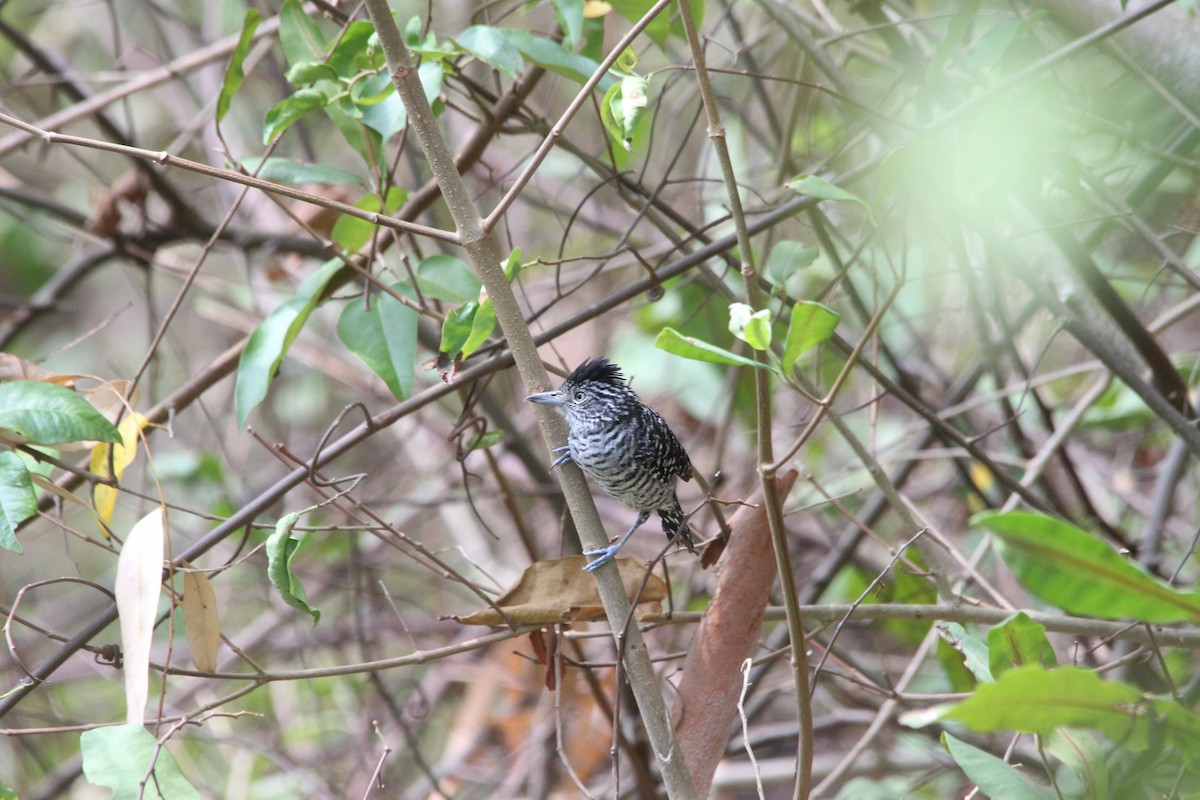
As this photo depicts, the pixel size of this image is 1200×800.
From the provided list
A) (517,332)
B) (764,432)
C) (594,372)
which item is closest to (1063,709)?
(764,432)

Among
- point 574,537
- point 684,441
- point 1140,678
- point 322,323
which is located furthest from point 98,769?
point 322,323

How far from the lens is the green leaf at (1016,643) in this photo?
1.54 meters

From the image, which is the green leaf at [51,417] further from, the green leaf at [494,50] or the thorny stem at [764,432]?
the thorny stem at [764,432]

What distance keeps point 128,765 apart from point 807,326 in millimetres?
1275

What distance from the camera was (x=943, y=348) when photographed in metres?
5.22

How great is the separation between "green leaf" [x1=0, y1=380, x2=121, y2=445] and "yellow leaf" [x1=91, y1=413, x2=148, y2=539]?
29 centimetres

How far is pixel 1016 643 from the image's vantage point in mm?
1571

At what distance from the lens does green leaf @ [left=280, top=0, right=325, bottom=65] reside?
95.4 inches

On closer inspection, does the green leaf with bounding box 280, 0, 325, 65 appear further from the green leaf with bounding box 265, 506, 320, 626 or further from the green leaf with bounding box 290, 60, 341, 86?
the green leaf with bounding box 265, 506, 320, 626

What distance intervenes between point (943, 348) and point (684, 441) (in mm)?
1365

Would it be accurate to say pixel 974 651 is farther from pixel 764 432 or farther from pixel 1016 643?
pixel 764 432

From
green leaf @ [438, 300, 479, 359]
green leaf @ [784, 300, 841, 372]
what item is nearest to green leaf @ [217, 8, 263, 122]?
green leaf @ [438, 300, 479, 359]

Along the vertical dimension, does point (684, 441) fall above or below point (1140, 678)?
above

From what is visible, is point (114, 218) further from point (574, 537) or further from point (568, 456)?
point (568, 456)
